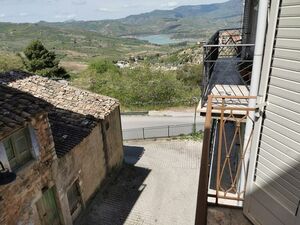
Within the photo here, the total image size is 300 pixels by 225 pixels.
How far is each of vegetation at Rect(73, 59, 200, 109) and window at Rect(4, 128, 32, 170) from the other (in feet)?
69.4

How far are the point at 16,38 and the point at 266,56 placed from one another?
19982 cm

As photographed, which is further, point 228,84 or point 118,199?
point 118,199

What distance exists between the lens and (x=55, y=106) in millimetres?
14492

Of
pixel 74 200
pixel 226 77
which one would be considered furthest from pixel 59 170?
pixel 226 77

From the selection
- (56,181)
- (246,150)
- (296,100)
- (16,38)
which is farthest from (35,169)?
(16,38)

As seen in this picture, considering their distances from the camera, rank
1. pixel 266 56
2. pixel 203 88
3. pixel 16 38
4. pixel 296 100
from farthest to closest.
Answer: pixel 16 38
pixel 203 88
pixel 266 56
pixel 296 100

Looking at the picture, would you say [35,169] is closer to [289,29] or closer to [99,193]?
[99,193]

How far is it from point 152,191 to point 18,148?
27.4ft

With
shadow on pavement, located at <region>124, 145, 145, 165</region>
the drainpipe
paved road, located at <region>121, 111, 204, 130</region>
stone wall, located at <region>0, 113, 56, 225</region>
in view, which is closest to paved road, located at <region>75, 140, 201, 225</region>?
shadow on pavement, located at <region>124, 145, 145, 165</region>

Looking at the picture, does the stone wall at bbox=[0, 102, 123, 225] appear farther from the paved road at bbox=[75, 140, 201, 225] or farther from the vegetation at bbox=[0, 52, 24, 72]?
the vegetation at bbox=[0, 52, 24, 72]

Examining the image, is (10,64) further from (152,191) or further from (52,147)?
(52,147)

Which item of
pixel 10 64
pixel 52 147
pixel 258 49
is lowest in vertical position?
pixel 10 64

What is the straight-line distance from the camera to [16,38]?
593ft

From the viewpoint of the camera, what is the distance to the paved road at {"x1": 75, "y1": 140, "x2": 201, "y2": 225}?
1338 cm
